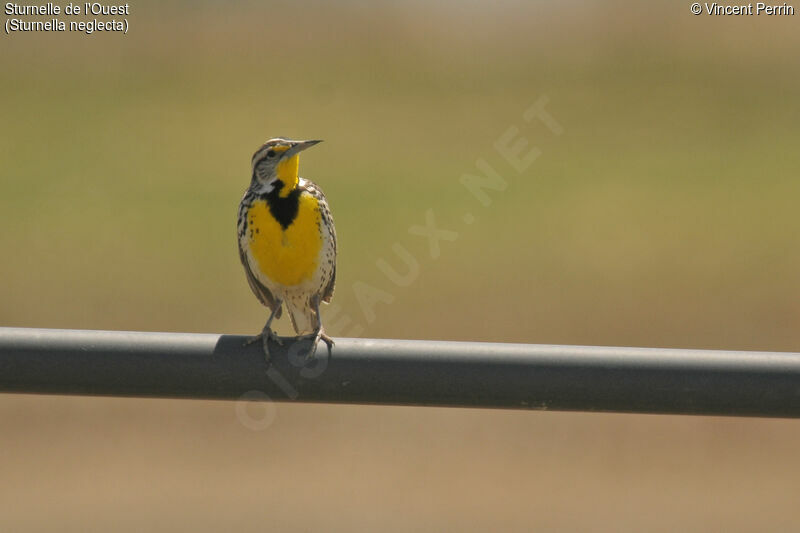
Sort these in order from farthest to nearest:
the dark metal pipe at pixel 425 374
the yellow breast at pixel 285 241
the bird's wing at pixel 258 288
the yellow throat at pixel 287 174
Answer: the bird's wing at pixel 258 288 < the yellow throat at pixel 287 174 < the yellow breast at pixel 285 241 < the dark metal pipe at pixel 425 374

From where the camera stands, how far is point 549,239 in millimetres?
14844

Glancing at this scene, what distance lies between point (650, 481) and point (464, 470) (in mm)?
1318

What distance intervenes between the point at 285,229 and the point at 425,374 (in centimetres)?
184

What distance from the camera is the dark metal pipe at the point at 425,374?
8.08 feet

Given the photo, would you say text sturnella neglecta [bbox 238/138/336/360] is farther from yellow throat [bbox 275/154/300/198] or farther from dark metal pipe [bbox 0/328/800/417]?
dark metal pipe [bbox 0/328/800/417]

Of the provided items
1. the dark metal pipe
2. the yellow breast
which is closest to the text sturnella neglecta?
the yellow breast

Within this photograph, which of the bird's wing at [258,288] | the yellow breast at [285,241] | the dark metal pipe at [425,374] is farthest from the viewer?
the bird's wing at [258,288]

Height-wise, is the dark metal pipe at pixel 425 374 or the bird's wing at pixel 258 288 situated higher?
the bird's wing at pixel 258 288

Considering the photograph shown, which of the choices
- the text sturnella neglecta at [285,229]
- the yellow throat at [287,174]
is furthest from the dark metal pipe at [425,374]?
the yellow throat at [287,174]

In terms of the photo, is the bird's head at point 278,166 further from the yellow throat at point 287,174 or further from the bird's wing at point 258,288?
the bird's wing at point 258,288

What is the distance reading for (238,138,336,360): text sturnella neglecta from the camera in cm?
428

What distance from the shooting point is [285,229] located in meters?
4.27

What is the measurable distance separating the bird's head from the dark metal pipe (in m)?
1.84

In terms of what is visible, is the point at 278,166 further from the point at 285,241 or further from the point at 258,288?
the point at 258,288
